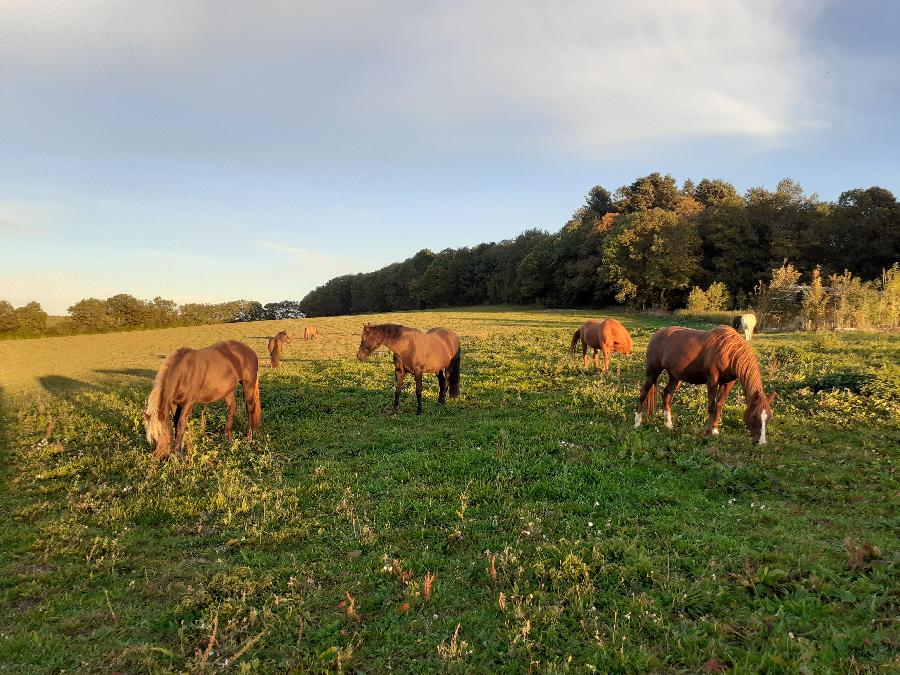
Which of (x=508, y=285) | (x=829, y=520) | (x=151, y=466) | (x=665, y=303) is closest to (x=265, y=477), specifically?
(x=151, y=466)

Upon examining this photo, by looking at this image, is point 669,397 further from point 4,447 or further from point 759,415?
point 4,447

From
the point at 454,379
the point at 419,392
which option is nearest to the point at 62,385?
the point at 419,392

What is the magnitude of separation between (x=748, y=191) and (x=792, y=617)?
193 feet

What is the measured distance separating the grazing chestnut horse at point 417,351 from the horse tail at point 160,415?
13.0ft

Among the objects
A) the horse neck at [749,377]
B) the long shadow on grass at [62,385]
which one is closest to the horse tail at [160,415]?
the horse neck at [749,377]

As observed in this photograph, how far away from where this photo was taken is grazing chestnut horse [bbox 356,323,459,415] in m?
11.6

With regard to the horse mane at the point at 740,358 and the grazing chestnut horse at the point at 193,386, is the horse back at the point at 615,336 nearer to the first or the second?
the horse mane at the point at 740,358

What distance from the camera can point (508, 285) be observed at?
70.7 m

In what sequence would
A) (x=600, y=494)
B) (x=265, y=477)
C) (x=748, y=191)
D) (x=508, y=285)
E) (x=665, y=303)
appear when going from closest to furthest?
1. (x=600, y=494)
2. (x=265, y=477)
3. (x=665, y=303)
4. (x=748, y=191)
5. (x=508, y=285)

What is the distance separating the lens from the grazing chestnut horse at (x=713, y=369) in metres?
8.34

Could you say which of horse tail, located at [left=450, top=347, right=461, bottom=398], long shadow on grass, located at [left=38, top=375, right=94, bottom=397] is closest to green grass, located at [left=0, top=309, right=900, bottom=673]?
horse tail, located at [left=450, top=347, right=461, bottom=398]

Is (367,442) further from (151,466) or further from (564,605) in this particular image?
(564,605)

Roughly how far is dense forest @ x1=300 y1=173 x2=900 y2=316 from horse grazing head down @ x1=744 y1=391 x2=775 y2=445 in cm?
2626

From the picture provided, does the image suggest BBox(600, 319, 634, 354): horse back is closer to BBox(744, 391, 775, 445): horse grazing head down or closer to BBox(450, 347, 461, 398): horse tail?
BBox(450, 347, 461, 398): horse tail
